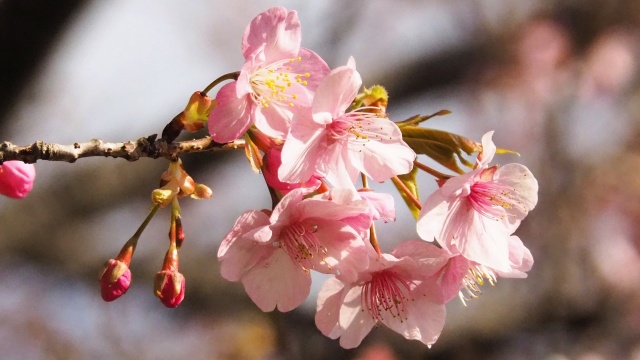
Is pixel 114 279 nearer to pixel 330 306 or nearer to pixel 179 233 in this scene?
pixel 179 233

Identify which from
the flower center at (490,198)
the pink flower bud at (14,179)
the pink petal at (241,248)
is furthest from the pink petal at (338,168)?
the pink flower bud at (14,179)

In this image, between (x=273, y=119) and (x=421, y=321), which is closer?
(x=273, y=119)

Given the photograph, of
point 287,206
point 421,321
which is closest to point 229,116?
point 287,206

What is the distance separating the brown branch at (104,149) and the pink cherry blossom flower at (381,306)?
32 cm

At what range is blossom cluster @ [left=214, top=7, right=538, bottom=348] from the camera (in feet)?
3.02

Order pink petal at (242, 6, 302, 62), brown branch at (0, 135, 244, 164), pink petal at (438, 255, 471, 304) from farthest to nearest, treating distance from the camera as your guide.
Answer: pink petal at (438, 255, 471, 304) → pink petal at (242, 6, 302, 62) → brown branch at (0, 135, 244, 164)

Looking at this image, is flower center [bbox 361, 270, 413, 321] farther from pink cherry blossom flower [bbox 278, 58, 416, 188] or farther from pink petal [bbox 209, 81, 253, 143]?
pink petal [bbox 209, 81, 253, 143]

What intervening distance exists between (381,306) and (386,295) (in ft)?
0.09

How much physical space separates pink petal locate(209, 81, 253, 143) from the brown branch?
6cm

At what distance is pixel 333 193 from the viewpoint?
92 centimetres

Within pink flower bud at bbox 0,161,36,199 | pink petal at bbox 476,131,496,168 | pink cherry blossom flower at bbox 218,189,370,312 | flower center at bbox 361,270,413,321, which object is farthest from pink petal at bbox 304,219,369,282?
pink flower bud at bbox 0,161,36,199

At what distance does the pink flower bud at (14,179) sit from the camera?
3.49 feet

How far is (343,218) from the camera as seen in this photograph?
959 mm

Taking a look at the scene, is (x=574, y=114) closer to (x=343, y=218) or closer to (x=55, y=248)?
(x=55, y=248)
